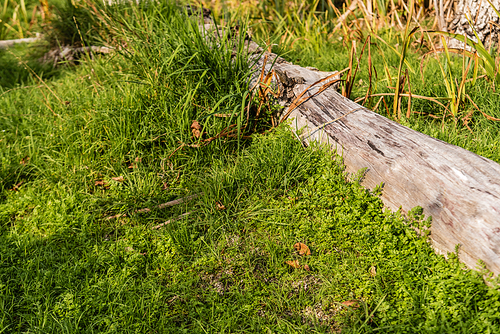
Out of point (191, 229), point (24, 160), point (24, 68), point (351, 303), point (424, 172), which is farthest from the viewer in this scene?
point (24, 68)

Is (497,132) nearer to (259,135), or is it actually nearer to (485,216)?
(485,216)

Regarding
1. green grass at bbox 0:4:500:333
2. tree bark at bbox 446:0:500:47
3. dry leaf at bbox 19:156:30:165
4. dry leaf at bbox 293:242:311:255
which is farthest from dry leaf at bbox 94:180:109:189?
tree bark at bbox 446:0:500:47

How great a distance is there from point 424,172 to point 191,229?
1656mm

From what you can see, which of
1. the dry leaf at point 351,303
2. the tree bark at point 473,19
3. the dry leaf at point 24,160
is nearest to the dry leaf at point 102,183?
the dry leaf at point 24,160

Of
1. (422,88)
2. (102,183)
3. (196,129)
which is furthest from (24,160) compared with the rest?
(422,88)

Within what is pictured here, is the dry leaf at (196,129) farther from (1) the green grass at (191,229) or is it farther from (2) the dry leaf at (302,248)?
(2) the dry leaf at (302,248)

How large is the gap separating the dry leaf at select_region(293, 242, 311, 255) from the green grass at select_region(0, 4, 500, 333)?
0.19ft

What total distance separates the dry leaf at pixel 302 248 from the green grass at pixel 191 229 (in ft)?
0.19

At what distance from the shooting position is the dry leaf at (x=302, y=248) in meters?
2.33

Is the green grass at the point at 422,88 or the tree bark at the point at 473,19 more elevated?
the tree bark at the point at 473,19

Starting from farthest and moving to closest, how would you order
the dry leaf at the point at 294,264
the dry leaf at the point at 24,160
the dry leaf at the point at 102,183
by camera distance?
the dry leaf at the point at 24,160 → the dry leaf at the point at 102,183 → the dry leaf at the point at 294,264

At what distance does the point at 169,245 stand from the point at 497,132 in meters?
2.97

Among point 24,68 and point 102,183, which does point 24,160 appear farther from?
point 24,68

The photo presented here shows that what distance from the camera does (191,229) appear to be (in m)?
2.61
